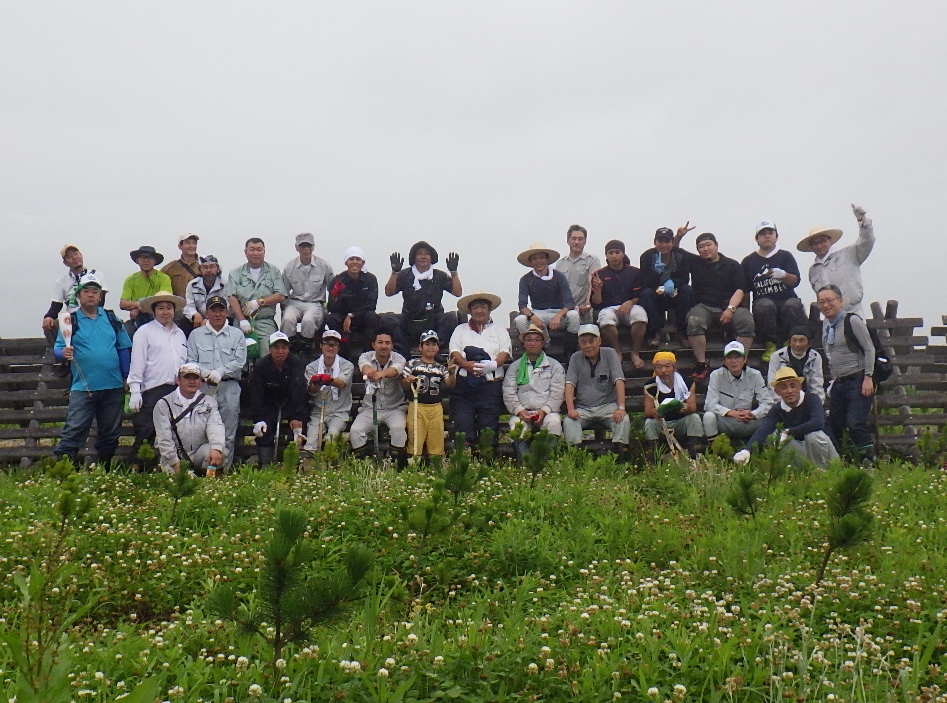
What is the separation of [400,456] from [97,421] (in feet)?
13.6

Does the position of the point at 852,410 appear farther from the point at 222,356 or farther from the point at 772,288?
the point at 222,356

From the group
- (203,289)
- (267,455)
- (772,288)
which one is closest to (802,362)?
(772,288)

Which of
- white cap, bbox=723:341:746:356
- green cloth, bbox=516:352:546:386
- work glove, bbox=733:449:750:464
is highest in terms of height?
white cap, bbox=723:341:746:356

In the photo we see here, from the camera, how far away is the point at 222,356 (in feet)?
37.5

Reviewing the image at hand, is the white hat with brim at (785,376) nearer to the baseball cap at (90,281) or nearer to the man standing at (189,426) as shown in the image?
the man standing at (189,426)

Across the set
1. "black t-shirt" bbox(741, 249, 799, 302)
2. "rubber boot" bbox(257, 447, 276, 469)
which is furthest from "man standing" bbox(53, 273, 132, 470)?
"black t-shirt" bbox(741, 249, 799, 302)

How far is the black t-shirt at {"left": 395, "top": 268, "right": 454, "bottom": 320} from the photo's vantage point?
492 inches

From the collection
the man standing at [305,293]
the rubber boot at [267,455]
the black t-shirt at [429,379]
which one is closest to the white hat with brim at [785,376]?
the black t-shirt at [429,379]

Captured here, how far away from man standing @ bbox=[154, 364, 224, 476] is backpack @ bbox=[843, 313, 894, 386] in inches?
322

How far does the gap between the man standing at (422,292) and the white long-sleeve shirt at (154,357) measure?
3148 millimetres

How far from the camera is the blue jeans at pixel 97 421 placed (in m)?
11.4

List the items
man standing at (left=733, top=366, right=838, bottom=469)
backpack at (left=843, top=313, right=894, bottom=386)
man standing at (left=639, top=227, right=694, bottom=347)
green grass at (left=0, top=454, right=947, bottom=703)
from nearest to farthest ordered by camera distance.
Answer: green grass at (left=0, top=454, right=947, bottom=703) → man standing at (left=733, top=366, right=838, bottom=469) → backpack at (left=843, top=313, right=894, bottom=386) → man standing at (left=639, top=227, right=694, bottom=347)

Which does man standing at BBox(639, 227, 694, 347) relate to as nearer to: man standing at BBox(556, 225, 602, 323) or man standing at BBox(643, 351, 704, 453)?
man standing at BBox(556, 225, 602, 323)

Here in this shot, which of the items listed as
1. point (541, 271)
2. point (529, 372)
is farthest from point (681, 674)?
point (541, 271)
